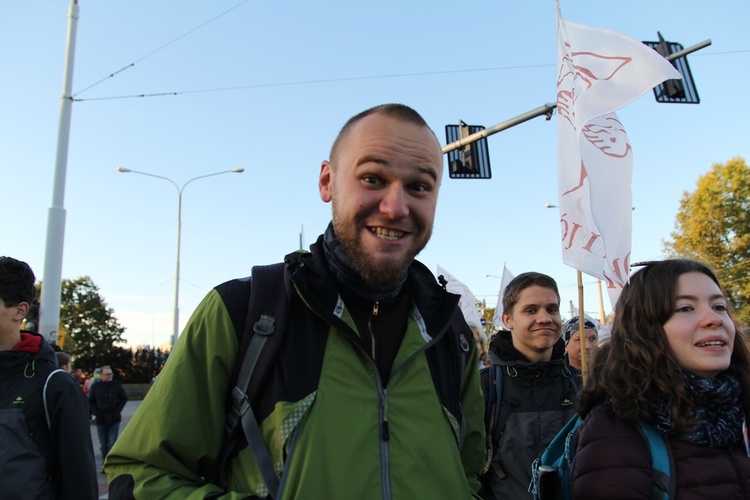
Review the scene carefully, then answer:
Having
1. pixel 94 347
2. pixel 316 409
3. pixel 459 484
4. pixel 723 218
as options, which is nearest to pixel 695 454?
pixel 459 484

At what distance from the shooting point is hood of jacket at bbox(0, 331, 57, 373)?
286 cm

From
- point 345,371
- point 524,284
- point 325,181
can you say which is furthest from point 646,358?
point 524,284

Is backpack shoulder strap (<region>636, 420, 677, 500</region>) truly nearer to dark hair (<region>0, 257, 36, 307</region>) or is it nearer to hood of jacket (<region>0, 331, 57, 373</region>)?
hood of jacket (<region>0, 331, 57, 373</region>)

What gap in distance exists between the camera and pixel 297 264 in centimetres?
179

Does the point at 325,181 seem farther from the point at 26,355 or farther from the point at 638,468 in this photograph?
the point at 26,355

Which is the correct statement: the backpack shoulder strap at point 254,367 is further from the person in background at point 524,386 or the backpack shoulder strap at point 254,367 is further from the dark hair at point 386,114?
the person in background at point 524,386

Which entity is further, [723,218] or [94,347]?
[94,347]

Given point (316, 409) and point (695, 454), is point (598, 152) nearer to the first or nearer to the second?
point (695, 454)

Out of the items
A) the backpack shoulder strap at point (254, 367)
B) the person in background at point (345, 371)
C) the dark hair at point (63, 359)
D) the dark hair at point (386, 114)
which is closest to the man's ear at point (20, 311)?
the person in background at point (345, 371)

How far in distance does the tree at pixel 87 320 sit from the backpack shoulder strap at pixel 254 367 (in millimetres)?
57889

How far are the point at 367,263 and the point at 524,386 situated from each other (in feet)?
→ 7.43

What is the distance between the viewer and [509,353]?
3.86 m

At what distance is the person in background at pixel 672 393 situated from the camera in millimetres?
2025

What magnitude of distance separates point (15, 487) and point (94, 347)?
58416 mm
